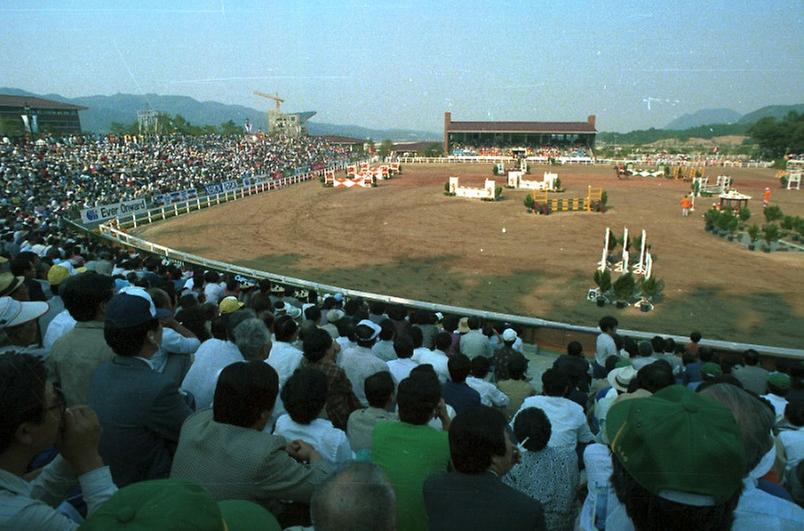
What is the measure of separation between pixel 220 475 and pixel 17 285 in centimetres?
341

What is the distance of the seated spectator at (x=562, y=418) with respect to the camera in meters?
3.34

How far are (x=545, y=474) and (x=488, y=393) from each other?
172cm

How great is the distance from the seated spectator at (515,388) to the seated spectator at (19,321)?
12.0ft

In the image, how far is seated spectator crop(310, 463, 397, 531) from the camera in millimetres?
1564

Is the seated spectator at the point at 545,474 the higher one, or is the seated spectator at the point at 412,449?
the seated spectator at the point at 412,449

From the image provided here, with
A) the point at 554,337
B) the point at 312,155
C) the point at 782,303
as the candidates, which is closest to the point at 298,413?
the point at 554,337

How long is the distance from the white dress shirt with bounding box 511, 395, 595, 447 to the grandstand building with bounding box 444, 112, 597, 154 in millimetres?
71536

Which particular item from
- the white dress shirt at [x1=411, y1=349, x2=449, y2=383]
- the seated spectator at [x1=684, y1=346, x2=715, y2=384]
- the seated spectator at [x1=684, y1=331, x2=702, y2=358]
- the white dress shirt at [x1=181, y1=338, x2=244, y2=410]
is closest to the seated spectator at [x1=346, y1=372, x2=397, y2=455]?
the white dress shirt at [x1=181, y1=338, x2=244, y2=410]

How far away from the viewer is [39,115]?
50406 mm

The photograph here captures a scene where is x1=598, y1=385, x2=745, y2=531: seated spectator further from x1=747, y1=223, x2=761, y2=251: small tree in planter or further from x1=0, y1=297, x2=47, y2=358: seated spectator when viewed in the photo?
x1=747, y1=223, x2=761, y2=251: small tree in planter

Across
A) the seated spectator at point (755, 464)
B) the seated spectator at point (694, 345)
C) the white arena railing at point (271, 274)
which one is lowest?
the white arena railing at point (271, 274)

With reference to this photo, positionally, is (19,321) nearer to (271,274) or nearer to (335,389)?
(335,389)

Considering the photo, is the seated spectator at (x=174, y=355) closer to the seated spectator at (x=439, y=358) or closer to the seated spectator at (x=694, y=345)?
the seated spectator at (x=439, y=358)

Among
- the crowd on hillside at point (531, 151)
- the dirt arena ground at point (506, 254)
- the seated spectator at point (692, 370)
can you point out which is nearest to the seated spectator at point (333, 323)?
the seated spectator at point (692, 370)
